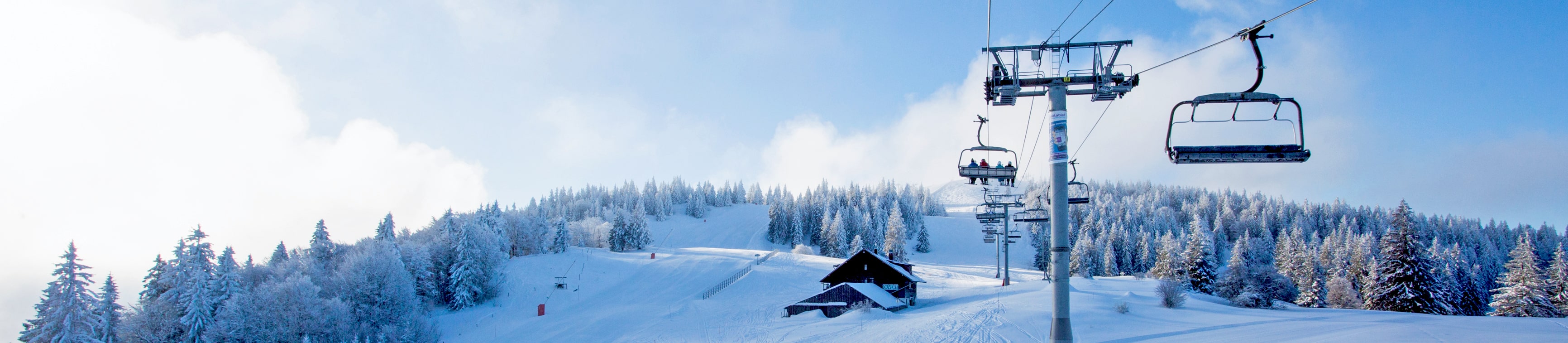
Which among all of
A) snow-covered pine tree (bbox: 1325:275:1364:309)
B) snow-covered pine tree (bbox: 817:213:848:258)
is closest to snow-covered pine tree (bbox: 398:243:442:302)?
snow-covered pine tree (bbox: 817:213:848:258)

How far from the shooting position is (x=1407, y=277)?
34.0 m

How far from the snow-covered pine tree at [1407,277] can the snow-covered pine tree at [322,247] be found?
237 feet

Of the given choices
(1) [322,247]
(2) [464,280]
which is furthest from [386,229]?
(2) [464,280]

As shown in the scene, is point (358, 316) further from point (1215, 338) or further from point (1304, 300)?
point (1304, 300)

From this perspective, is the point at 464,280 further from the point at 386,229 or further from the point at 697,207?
the point at 697,207

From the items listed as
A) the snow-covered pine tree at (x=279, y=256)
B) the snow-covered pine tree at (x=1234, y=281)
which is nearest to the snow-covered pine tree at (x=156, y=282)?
the snow-covered pine tree at (x=279, y=256)

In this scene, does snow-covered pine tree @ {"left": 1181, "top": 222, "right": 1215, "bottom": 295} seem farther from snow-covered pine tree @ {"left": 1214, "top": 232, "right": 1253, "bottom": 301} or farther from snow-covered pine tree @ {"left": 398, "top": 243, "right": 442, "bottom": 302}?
snow-covered pine tree @ {"left": 398, "top": 243, "right": 442, "bottom": 302}

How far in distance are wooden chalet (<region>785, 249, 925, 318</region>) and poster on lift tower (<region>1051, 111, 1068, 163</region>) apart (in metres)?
26.2

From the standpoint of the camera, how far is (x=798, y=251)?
3469 inches

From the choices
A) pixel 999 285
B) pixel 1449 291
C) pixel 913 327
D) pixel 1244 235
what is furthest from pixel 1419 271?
pixel 1244 235

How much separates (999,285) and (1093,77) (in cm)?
4143

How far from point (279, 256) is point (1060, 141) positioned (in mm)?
64848

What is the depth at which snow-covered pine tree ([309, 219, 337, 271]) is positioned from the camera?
54000 millimetres

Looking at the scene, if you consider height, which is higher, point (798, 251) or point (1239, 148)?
point (1239, 148)
